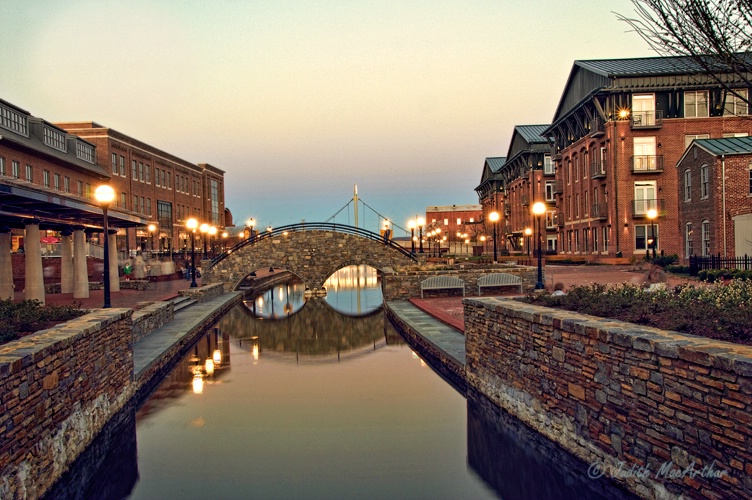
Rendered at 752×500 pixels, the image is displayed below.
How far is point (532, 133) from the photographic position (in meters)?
60.0

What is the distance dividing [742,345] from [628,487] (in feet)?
7.06

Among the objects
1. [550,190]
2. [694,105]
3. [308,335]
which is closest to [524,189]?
[550,190]

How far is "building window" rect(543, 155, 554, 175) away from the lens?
56.5 m

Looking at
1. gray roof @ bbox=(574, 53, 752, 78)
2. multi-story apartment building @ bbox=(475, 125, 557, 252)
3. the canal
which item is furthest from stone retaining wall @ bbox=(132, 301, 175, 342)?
multi-story apartment building @ bbox=(475, 125, 557, 252)

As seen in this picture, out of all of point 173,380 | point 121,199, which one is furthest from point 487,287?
point 121,199

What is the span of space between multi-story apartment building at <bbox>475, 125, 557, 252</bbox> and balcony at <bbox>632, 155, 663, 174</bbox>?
1284 centimetres

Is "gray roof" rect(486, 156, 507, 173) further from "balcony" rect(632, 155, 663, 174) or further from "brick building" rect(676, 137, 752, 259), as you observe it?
"brick building" rect(676, 137, 752, 259)

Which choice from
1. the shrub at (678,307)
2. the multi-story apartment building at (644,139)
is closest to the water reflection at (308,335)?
the shrub at (678,307)

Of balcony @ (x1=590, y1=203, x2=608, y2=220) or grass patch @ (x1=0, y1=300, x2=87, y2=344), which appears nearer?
grass patch @ (x1=0, y1=300, x2=87, y2=344)

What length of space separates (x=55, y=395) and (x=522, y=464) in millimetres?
6677

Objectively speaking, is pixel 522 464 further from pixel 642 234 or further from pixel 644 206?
pixel 644 206

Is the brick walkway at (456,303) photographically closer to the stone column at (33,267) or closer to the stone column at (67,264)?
the stone column at (33,267)

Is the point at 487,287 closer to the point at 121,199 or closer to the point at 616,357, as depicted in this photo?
the point at 616,357

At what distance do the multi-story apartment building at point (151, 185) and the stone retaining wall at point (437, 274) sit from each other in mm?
22996
